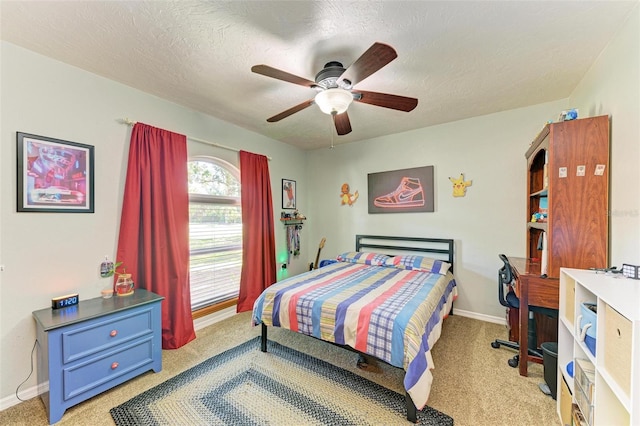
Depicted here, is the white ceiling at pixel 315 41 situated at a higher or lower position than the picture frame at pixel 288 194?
higher

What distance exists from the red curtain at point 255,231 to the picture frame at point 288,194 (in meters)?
0.44

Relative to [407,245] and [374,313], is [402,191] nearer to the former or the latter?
[407,245]

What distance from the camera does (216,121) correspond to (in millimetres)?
3311

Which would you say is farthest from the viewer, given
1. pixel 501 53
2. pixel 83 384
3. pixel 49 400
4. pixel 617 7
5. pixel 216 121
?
pixel 216 121

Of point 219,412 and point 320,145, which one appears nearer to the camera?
point 219,412

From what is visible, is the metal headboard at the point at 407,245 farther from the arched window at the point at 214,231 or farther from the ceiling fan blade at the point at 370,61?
the ceiling fan blade at the point at 370,61

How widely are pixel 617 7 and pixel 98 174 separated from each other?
400 cm

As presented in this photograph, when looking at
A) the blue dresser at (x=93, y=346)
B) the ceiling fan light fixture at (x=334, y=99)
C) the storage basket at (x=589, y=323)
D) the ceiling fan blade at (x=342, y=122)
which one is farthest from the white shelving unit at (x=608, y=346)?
the blue dresser at (x=93, y=346)

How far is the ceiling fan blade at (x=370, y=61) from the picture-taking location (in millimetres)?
1436

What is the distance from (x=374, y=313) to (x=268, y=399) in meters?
1.02

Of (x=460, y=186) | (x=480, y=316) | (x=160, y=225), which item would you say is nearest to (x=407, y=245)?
(x=460, y=186)

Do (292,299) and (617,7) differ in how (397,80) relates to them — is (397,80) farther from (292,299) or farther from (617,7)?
(292,299)

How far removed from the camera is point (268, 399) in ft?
6.20

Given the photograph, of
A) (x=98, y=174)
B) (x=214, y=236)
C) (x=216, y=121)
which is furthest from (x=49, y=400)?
(x=216, y=121)
